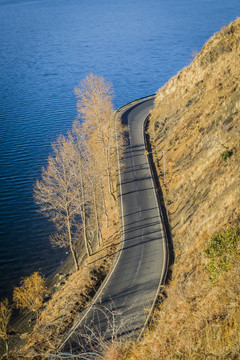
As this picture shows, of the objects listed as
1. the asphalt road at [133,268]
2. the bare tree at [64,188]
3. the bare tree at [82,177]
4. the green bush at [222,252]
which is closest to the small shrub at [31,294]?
the bare tree at [64,188]

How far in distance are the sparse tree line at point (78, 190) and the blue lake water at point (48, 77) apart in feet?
10.9

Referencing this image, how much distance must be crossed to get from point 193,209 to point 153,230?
220 inches

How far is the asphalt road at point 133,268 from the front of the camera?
22.1m

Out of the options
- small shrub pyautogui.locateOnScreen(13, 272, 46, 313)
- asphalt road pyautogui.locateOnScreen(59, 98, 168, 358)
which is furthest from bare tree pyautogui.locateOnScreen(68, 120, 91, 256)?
small shrub pyautogui.locateOnScreen(13, 272, 46, 313)

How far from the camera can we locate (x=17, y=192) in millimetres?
49000

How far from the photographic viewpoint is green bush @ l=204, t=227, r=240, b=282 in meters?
16.9

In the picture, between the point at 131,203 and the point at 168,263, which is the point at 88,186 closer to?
the point at 131,203

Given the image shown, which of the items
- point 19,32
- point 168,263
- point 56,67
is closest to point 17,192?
point 168,263

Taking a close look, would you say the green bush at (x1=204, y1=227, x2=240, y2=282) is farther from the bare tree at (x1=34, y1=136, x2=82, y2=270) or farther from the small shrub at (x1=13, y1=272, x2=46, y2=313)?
the small shrub at (x1=13, y1=272, x2=46, y2=313)

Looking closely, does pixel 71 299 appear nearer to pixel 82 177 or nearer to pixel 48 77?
pixel 82 177

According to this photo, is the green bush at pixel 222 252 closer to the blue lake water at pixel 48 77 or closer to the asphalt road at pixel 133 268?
the asphalt road at pixel 133 268

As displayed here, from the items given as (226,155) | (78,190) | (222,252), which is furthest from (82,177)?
(222,252)

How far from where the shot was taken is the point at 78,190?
102 feet

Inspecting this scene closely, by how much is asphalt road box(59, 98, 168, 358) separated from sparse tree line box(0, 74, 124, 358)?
3.50 m
